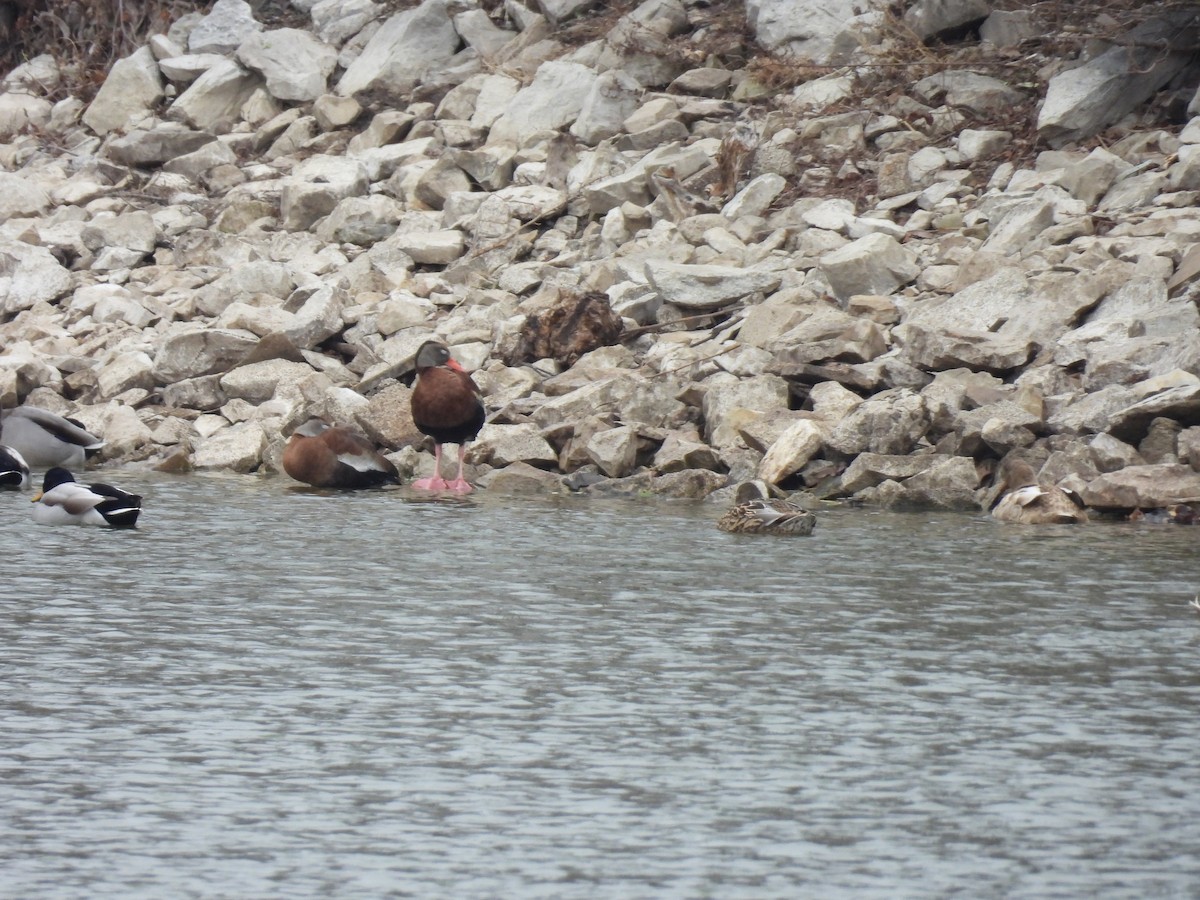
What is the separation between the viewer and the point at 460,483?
1473cm

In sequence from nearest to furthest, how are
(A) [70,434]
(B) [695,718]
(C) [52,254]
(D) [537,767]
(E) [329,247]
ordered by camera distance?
(D) [537,767] → (B) [695,718] → (A) [70,434] → (E) [329,247] → (C) [52,254]

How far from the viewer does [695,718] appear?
7188mm

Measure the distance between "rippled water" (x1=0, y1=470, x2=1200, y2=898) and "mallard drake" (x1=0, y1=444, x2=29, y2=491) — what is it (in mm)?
3240

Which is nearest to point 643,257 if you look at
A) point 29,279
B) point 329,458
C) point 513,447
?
point 513,447

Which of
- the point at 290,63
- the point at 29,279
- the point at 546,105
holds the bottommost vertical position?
the point at 29,279

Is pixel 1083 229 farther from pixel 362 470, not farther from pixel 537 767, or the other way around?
pixel 537 767

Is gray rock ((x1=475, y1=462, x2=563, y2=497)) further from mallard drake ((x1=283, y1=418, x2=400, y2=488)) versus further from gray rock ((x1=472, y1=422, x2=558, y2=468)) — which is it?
mallard drake ((x1=283, y1=418, x2=400, y2=488))

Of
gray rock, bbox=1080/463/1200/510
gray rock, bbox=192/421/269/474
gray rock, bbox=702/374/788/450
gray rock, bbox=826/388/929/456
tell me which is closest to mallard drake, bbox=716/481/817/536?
gray rock, bbox=826/388/929/456

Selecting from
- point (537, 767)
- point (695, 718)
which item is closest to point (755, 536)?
point (695, 718)

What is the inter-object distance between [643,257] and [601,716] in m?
11.5

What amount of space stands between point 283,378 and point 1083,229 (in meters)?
7.22

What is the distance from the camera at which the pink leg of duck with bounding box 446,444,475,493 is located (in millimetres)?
14625

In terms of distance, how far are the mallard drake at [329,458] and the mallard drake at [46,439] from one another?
225 cm

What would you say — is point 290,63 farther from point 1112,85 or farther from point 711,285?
point 1112,85
